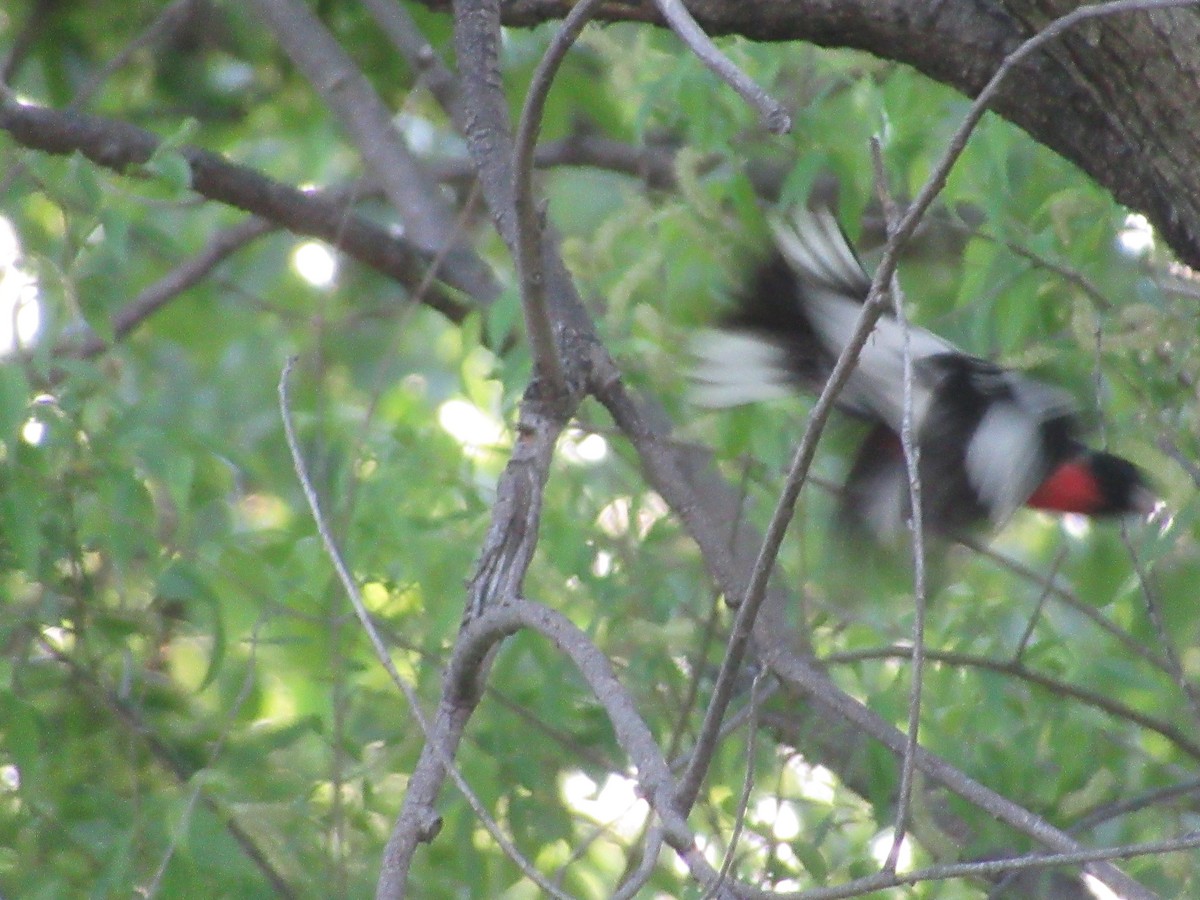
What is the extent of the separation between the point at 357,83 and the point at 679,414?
967 millimetres

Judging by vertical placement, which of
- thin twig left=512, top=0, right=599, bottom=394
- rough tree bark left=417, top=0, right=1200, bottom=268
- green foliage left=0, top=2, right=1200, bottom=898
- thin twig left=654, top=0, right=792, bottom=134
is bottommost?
green foliage left=0, top=2, right=1200, bottom=898

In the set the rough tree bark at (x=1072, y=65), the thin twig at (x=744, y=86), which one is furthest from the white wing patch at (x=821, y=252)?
the thin twig at (x=744, y=86)

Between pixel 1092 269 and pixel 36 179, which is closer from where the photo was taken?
pixel 36 179

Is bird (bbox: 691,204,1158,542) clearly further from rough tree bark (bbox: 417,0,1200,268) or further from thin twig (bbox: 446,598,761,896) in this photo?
thin twig (bbox: 446,598,761,896)

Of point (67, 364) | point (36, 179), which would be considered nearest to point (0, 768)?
point (67, 364)

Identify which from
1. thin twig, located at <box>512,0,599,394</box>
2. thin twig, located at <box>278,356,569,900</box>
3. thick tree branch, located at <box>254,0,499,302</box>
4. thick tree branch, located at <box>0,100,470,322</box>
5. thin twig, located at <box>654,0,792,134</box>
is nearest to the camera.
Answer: thin twig, located at <box>654,0,792,134</box>

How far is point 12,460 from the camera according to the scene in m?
1.99

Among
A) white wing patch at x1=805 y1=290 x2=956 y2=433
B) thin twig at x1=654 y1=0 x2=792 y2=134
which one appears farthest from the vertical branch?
white wing patch at x1=805 y1=290 x2=956 y2=433

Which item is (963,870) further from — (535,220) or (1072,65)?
(1072,65)

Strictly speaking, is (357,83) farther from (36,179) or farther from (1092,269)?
(1092,269)

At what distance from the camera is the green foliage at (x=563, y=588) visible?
2.06m

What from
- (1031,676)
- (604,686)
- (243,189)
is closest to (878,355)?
(1031,676)

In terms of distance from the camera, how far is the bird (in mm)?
2031

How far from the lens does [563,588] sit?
245cm
